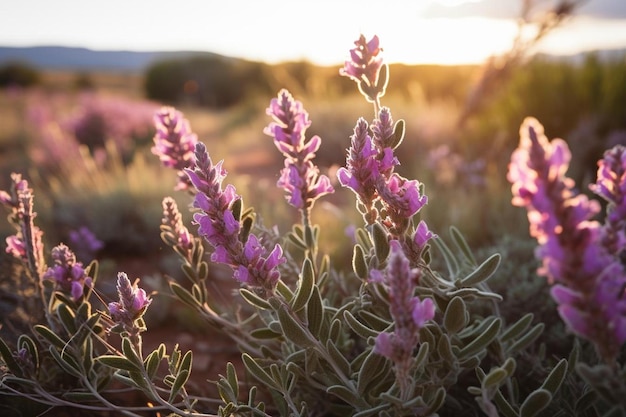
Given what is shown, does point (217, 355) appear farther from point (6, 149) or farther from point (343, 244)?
point (6, 149)

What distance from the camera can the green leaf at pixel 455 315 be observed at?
153cm

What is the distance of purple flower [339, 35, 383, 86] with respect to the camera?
1.71 m

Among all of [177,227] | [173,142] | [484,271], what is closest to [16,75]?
[173,142]

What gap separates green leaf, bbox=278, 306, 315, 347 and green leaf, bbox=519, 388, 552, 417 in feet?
1.83

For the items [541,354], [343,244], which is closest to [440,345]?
[541,354]

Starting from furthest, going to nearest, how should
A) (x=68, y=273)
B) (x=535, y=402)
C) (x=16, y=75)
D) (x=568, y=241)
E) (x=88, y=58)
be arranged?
(x=88, y=58) → (x=16, y=75) → (x=68, y=273) → (x=535, y=402) → (x=568, y=241)

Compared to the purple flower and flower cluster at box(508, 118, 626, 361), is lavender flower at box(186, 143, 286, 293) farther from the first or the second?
flower cluster at box(508, 118, 626, 361)

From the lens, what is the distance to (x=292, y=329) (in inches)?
60.9

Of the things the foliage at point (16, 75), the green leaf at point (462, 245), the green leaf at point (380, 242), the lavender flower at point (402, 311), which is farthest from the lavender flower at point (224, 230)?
the foliage at point (16, 75)

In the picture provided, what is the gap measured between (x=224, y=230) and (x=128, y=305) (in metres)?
0.37

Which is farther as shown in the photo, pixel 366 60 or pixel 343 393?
pixel 366 60

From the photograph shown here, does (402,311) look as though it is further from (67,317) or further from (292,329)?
(67,317)

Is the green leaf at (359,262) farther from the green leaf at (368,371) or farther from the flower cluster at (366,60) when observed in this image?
the flower cluster at (366,60)

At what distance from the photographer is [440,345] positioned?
158 cm
